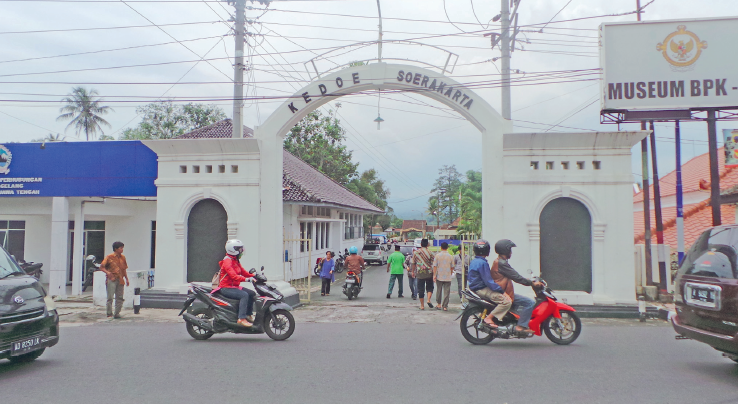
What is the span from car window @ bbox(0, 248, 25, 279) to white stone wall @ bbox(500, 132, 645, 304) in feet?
30.1

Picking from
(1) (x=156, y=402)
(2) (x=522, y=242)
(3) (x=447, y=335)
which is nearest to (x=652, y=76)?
(2) (x=522, y=242)

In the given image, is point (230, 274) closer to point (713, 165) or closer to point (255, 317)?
point (255, 317)

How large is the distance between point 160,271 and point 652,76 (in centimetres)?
1316

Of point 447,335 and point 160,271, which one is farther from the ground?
point 160,271

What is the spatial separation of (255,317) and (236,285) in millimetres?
634

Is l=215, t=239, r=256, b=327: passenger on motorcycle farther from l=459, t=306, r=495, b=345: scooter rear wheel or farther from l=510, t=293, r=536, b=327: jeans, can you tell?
l=510, t=293, r=536, b=327: jeans

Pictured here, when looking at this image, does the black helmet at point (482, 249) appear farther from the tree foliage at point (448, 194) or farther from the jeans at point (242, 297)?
the tree foliage at point (448, 194)

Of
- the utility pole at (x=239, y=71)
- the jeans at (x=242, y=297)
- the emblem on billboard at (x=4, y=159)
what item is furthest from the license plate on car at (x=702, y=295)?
the emblem on billboard at (x=4, y=159)

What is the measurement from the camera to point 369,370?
6148 mm

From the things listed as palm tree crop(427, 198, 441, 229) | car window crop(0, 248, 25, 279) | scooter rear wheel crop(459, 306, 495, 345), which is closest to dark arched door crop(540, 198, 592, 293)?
scooter rear wheel crop(459, 306, 495, 345)

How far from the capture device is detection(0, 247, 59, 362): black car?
19.3 feet

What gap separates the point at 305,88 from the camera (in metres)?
11.8

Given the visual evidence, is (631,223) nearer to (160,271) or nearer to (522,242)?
(522,242)

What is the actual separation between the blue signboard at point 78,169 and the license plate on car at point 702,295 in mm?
12113
